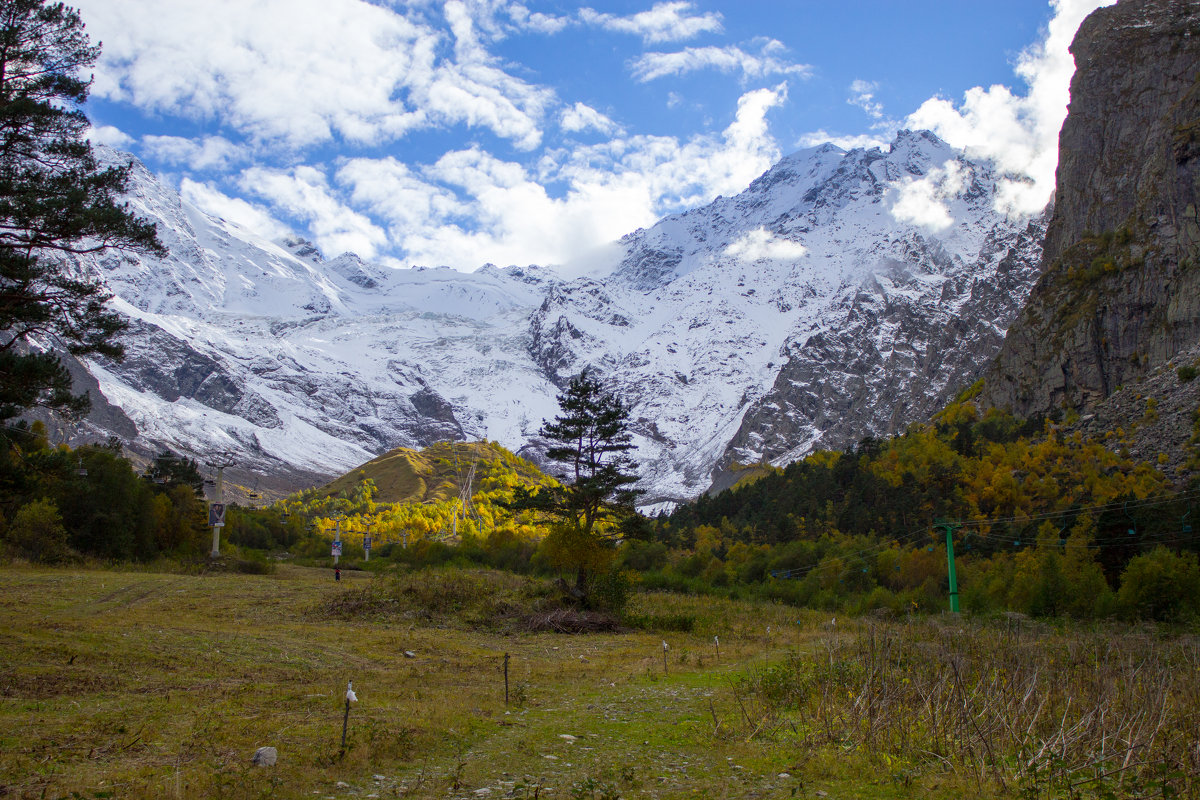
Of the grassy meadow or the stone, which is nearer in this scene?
the grassy meadow

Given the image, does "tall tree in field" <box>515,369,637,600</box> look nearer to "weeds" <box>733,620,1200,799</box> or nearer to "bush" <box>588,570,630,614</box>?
"bush" <box>588,570,630,614</box>

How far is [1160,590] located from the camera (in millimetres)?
32938

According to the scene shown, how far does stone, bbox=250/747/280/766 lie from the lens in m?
7.43

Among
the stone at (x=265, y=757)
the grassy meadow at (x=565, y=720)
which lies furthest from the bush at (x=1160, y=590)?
the stone at (x=265, y=757)

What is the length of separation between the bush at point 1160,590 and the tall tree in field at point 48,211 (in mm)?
39302

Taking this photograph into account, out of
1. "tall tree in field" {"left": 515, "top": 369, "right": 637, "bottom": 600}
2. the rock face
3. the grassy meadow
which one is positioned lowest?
the grassy meadow

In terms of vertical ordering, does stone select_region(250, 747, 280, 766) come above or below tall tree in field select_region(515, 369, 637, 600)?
below

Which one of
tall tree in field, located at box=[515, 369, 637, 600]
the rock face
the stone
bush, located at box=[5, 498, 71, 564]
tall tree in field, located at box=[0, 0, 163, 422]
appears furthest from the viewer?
the rock face

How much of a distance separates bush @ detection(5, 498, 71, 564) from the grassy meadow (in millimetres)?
17798

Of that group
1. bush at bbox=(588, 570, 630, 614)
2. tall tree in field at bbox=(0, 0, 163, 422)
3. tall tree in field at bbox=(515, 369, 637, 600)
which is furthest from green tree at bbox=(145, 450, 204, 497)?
tall tree in field at bbox=(0, 0, 163, 422)

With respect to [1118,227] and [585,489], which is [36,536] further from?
[1118,227]

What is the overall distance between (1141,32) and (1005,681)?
393ft

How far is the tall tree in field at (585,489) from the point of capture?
2942 centimetres

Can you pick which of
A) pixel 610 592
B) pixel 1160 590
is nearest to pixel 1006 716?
pixel 610 592
